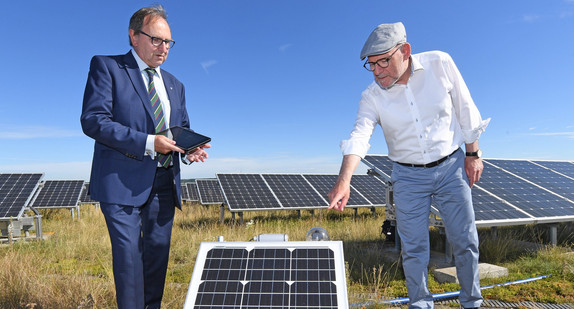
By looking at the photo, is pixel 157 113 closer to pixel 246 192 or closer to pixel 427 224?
pixel 427 224

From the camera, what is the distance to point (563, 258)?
6.28m

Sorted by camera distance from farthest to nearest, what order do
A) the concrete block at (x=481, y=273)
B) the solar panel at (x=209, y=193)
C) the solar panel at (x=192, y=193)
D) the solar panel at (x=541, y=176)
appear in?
1. the solar panel at (x=192, y=193)
2. the solar panel at (x=209, y=193)
3. the solar panel at (x=541, y=176)
4. the concrete block at (x=481, y=273)

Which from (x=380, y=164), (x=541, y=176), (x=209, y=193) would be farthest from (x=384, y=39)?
(x=209, y=193)

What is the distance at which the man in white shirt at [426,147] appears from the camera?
288 centimetres

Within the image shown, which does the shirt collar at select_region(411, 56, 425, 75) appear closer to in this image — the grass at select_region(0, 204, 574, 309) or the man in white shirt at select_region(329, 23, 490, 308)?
the man in white shirt at select_region(329, 23, 490, 308)

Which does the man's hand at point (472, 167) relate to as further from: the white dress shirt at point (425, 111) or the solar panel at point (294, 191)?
the solar panel at point (294, 191)

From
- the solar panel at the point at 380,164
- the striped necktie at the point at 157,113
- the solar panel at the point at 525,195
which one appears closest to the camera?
the striped necktie at the point at 157,113

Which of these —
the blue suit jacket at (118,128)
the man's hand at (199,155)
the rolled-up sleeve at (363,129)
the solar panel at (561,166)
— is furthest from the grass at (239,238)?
the rolled-up sleeve at (363,129)

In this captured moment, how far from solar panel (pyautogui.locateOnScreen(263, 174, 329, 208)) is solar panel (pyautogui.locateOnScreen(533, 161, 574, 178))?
6.20 metres

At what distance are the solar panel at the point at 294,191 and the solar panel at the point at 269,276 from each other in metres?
9.29

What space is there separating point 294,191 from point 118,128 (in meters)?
10.9

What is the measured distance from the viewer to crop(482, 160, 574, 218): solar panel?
7024mm

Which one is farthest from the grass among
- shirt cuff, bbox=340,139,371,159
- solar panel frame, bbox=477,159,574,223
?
shirt cuff, bbox=340,139,371,159

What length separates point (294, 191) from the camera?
13117mm
